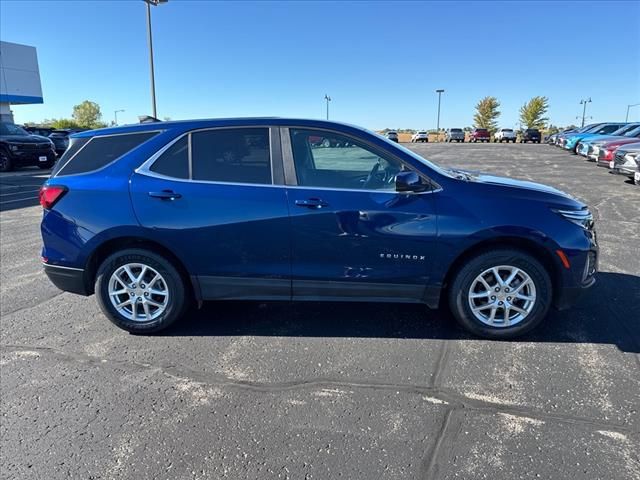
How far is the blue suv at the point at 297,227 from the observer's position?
3.37 m

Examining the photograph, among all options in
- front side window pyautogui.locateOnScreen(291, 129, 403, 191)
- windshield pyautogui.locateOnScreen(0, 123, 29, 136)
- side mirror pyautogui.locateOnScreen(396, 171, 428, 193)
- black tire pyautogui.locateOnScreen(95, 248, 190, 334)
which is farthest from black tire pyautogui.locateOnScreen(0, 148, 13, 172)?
side mirror pyautogui.locateOnScreen(396, 171, 428, 193)

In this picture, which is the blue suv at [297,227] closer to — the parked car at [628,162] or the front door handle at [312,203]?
the front door handle at [312,203]

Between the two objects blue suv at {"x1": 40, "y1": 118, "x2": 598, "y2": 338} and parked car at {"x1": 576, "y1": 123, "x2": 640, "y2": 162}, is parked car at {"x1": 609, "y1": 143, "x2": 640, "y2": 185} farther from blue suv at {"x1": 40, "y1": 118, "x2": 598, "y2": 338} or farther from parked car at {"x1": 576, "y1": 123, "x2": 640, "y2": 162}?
blue suv at {"x1": 40, "y1": 118, "x2": 598, "y2": 338}

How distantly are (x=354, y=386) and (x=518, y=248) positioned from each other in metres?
1.71

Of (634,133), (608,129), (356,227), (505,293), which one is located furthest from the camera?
Result: (608,129)

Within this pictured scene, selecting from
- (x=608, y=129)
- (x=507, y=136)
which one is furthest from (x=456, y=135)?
(x=608, y=129)

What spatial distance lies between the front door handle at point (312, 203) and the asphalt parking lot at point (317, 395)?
113cm

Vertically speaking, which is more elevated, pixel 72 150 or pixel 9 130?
pixel 9 130

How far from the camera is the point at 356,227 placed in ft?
11.1

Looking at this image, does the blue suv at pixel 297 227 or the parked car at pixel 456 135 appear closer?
the blue suv at pixel 297 227

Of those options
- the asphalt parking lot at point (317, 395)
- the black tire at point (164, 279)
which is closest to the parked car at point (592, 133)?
the asphalt parking lot at point (317, 395)

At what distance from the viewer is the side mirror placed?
10.7 feet

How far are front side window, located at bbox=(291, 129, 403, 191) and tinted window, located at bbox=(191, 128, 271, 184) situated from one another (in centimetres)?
28

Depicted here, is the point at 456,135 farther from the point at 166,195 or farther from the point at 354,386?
the point at 354,386
